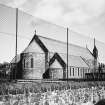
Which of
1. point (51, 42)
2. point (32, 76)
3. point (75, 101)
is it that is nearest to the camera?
point (75, 101)

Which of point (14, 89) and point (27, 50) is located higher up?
point (27, 50)

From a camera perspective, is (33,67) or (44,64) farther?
(44,64)

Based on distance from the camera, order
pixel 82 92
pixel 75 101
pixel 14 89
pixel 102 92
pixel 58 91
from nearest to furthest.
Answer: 1. pixel 14 89
2. pixel 58 91
3. pixel 75 101
4. pixel 82 92
5. pixel 102 92

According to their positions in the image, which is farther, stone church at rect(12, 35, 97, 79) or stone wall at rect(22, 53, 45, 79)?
stone wall at rect(22, 53, 45, 79)

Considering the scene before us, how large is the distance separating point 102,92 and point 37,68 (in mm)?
25599

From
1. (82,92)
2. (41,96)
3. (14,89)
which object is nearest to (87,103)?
(82,92)

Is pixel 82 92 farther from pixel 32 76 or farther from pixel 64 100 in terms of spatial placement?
pixel 32 76

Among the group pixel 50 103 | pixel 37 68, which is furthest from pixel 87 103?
pixel 37 68

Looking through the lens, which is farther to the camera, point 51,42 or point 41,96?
point 51,42

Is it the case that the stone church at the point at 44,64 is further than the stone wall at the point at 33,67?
No

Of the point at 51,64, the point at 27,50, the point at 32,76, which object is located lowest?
the point at 32,76

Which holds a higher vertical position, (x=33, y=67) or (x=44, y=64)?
(x=44, y=64)

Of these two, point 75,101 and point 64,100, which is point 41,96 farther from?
point 75,101

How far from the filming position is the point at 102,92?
13.3 metres
